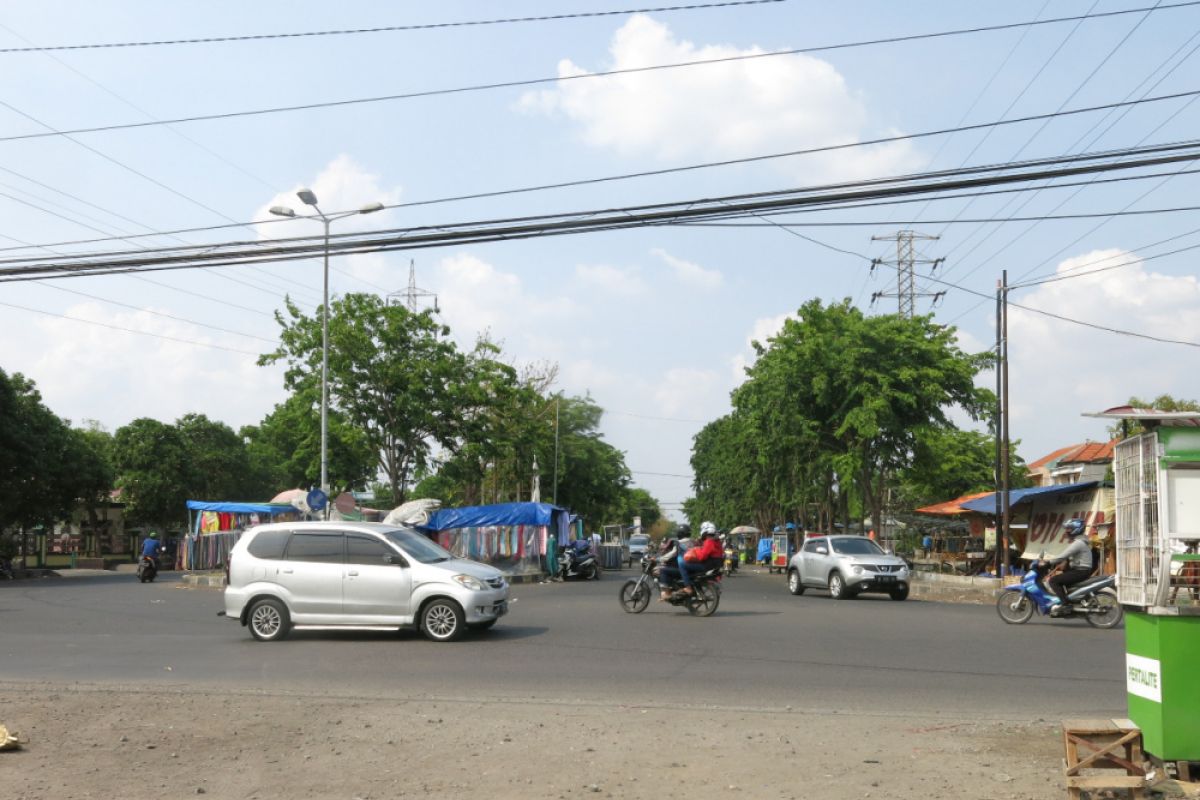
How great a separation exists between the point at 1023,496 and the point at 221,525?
95.5ft

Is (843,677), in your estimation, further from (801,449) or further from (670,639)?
(801,449)

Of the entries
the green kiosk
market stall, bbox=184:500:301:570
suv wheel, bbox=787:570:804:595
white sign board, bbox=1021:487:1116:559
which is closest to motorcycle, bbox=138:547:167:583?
market stall, bbox=184:500:301:570

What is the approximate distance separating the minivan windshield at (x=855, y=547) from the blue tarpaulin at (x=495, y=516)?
11.8 meters

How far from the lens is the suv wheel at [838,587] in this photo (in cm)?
2820

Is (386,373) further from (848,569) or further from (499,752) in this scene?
(499,752)

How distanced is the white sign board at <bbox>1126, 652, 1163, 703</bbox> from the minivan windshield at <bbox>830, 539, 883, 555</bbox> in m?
21.1

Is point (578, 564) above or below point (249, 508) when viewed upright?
below

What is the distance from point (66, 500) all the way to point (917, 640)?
3583cm

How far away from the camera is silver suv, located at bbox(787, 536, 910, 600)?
27859mm

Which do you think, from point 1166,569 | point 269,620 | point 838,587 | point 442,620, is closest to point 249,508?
point 838,587

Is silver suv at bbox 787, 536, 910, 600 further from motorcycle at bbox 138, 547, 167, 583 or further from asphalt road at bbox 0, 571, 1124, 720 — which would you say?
motorcycle at bbox 138, 547, 167, 583

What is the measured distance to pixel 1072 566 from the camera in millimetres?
19891

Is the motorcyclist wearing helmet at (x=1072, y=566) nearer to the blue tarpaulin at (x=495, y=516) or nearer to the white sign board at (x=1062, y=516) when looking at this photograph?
the white sign board at (x=1062, y=516)

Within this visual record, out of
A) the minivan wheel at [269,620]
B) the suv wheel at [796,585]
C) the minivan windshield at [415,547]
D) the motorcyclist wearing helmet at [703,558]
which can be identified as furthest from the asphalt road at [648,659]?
the suv wheel at [796,585]
